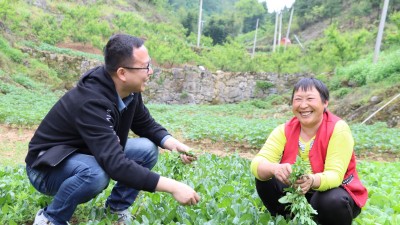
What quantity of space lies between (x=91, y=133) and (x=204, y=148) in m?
6.41

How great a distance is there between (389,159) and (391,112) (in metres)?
6.33

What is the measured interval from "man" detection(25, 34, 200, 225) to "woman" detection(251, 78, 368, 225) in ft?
1.98

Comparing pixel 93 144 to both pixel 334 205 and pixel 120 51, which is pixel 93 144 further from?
pixel 334 205

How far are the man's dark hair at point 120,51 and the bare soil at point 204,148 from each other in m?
4.59

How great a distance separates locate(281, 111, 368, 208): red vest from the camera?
8.33 ft

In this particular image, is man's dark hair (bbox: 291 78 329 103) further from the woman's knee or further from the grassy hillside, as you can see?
the grassy hillside

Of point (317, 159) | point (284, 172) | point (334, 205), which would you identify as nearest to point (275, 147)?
point (317, 159)

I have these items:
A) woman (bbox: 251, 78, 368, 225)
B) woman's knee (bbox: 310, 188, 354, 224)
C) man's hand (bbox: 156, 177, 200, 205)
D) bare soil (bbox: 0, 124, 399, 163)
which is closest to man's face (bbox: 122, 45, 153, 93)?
man's hand (bbox: 156, 177, 200, 205)

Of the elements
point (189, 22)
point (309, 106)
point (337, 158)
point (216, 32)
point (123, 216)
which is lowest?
point (123, 216)

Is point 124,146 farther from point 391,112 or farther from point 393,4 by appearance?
point 393,4

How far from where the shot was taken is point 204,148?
342 inches

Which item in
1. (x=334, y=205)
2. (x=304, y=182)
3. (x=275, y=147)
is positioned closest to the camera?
(x=304, y=182)

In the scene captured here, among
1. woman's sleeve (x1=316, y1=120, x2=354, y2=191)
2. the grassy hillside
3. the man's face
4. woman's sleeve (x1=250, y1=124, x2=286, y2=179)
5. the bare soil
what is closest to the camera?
woman's sleeve (x1=316, y1=120, x2=354, y2=191)

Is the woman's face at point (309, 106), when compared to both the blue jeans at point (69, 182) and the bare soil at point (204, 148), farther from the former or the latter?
the bare soil at point (204, 148)
